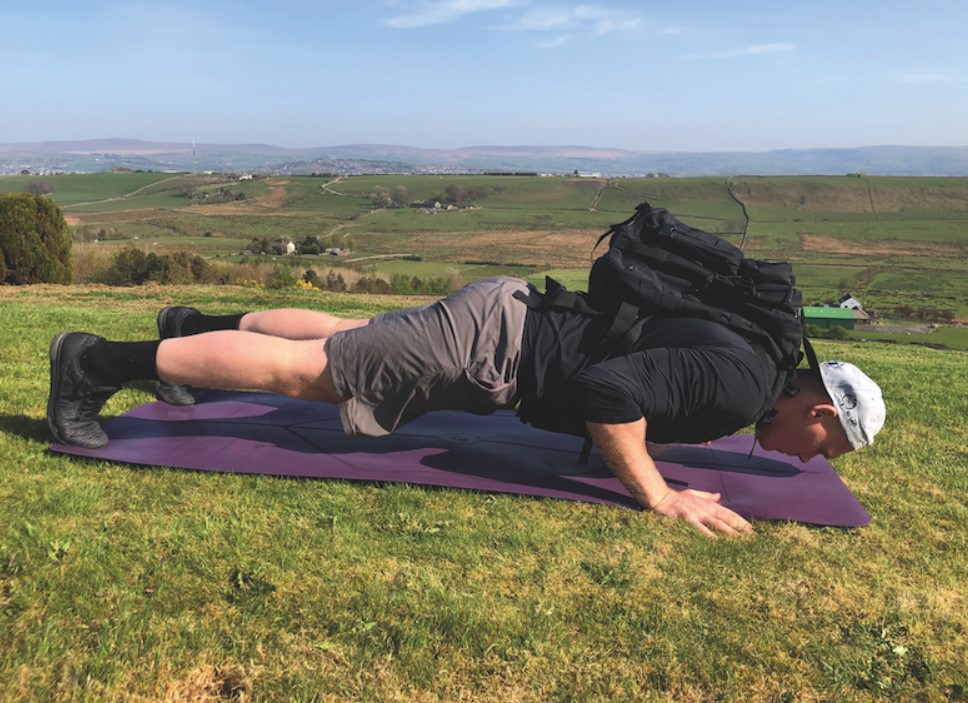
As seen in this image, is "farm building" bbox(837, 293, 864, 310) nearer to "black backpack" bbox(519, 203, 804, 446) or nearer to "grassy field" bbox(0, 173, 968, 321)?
"grassy field" bbox(0, 173, 968, 321)

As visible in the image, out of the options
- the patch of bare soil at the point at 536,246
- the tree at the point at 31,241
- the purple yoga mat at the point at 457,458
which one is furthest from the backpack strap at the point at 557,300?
the patch of bare soil at the point at 536,246

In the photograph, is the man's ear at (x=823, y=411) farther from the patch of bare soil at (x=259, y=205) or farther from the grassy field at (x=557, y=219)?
the patch of bare soil at (x=259, y=205)

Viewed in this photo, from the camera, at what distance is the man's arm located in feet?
11.2

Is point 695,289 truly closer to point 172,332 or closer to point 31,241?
point 172,332

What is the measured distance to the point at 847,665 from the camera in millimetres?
2520

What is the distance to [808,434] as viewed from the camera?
12.3 ft

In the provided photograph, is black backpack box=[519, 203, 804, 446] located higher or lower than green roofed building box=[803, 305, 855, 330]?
higher

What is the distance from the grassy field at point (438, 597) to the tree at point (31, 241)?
54.6 feet

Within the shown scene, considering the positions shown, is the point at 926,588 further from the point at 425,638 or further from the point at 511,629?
the point at 425,638

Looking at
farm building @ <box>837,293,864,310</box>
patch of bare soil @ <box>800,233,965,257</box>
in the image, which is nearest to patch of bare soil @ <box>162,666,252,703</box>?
farm building @ <box>837,293,864,310</box>

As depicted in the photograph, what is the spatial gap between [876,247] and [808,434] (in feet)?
318

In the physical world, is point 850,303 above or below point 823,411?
below

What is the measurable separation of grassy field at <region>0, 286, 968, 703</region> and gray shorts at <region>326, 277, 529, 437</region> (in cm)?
53

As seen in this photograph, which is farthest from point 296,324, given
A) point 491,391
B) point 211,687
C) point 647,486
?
point 211,687
